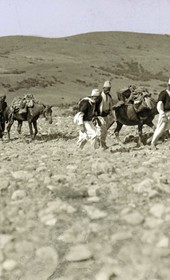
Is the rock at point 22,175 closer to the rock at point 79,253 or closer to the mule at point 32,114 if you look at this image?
the rock at point 79,253

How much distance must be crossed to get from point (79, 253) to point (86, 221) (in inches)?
21.5

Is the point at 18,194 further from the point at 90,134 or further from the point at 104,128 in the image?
the point at 104,128

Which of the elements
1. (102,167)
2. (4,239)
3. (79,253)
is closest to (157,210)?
(79,253)

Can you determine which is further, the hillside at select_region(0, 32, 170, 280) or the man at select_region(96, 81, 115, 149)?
the man at select_region(96, 81, 115, 149)

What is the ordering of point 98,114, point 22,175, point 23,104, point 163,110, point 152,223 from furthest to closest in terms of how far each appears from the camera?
point 23,104
point 98,114
point 163,110
point 22,175
point 152,223

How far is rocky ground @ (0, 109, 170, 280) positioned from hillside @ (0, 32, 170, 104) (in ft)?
99.7

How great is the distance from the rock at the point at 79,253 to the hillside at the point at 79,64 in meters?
32.0

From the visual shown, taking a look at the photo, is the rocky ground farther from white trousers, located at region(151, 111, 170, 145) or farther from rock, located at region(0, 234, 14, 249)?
white trousers, located at region(151, 111, 170, 145)

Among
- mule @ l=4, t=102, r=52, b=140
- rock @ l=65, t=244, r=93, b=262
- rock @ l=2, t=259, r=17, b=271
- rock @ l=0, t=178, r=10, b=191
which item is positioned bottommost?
mule @ l=4, t=102, r=52, b=140

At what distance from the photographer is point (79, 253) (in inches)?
186

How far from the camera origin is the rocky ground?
4.55 meters

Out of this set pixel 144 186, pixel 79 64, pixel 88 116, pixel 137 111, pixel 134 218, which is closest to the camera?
pixel 134 218

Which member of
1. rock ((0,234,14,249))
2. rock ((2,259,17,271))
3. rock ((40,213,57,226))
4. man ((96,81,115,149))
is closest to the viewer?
rock ((2,259,17,271))

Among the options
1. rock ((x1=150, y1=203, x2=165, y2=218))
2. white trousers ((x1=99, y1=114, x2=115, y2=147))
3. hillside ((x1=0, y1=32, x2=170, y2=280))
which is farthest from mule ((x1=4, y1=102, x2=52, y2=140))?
rock ((x1=150, y1=203, x2=165, y2=218))
